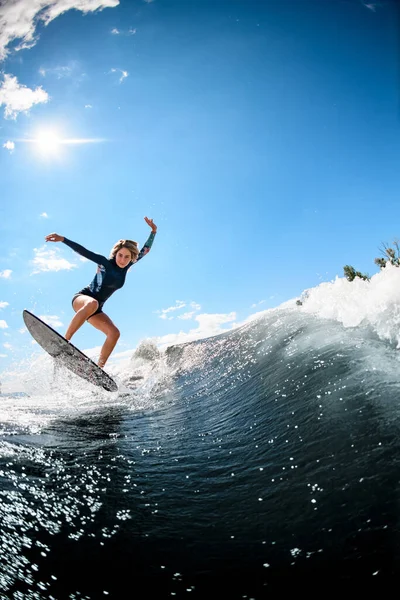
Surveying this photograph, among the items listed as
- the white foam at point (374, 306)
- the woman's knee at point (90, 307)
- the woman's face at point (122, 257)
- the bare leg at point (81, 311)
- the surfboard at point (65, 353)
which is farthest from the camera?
the woman's face at point (122, 257)

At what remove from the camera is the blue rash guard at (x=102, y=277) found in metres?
7.77

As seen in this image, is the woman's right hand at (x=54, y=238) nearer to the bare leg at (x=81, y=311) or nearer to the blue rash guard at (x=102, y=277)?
the blue rash guard at (x=102, y=277)

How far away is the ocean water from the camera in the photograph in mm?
1430

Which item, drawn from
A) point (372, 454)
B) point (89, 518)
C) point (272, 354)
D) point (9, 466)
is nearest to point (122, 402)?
point (272, 354)

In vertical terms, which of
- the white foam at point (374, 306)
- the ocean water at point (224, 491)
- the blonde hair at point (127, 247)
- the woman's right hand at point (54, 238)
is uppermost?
the woman's right hand at point (54, 238)

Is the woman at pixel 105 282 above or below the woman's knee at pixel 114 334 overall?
above

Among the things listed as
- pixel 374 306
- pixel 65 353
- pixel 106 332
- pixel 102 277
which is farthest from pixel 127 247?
pixel 374 306

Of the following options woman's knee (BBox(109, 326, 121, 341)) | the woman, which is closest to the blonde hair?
the woman

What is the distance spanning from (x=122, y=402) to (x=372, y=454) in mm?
4795

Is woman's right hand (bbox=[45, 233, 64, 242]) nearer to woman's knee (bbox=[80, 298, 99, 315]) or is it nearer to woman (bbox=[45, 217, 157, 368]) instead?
woman (bbox=[45, 217, 157, 368])

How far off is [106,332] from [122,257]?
1.91 meters

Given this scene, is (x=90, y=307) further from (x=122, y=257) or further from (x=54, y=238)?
(x=54, y=238)

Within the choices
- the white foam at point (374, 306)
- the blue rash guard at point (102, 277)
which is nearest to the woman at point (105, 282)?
the blue rash guard at point (102, 277)

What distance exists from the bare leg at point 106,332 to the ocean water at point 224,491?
3.14m
